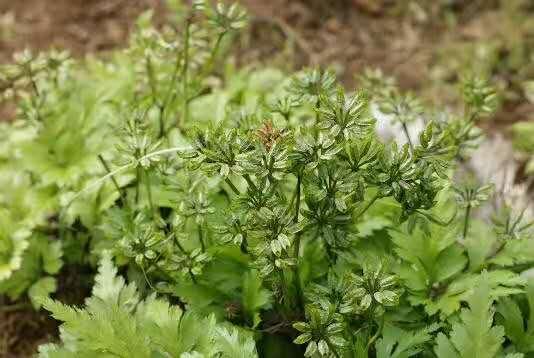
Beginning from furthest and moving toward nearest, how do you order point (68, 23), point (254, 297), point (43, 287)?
point (68, 23) → point (43, 287) → point (254, 297)

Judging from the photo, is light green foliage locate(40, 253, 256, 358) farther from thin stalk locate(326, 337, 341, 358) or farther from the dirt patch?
the dirt patch

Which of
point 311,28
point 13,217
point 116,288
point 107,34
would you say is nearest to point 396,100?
Answer: point 116,288

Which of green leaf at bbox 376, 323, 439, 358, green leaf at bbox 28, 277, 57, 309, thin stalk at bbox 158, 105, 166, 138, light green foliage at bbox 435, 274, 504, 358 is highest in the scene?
thin stalk at bbox 158, 105, 166, 138

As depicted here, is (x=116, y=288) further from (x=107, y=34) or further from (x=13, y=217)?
(x=107, y=34)

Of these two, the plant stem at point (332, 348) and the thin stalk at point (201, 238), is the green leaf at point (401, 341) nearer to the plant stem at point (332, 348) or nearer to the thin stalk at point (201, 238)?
the plant stem at point (332, 348)

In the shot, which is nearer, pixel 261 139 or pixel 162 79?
pixel 261 139

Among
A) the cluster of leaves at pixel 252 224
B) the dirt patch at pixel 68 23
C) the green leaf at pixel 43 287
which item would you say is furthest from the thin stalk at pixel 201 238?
the dirt patch at pixel 68 23

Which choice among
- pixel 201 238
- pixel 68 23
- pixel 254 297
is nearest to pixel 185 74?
pixel 201 238

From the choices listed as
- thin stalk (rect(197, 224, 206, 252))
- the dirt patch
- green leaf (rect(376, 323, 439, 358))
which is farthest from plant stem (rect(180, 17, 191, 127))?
the dirt patch

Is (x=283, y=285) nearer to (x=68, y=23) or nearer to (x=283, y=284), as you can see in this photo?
(x=283, y=284)
